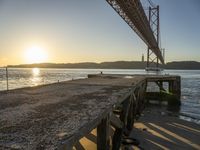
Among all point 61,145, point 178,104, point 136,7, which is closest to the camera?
point 61,145

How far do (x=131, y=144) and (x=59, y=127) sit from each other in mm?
A: 5274

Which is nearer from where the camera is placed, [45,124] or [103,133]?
[45,124]

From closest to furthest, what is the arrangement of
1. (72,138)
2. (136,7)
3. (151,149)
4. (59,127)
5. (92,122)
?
1. (72,138)
2. (59,127)
3. (92,122)
4. (151,149)
5. (136,7)

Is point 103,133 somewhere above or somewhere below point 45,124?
below

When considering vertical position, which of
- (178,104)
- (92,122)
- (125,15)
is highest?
(125,15)

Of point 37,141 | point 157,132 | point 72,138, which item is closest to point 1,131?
point 37,141

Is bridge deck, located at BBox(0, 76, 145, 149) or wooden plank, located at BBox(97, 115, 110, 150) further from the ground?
bridge deck, located at BBox(0, 76, 145, 149)

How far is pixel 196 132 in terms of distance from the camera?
10.3 m

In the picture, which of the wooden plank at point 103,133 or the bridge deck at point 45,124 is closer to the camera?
the bridge deck at point 45,124

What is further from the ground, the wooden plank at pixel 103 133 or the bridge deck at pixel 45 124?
the bridge deck at pixel 45 124

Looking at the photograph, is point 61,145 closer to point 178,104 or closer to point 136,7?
point 178,104

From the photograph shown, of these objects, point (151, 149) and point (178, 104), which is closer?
point (151, 149)

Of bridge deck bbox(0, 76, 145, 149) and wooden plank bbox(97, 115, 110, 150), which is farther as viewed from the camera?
wooden plank bbox(97, 115, 110, 150)

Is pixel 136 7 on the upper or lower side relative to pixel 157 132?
upper
